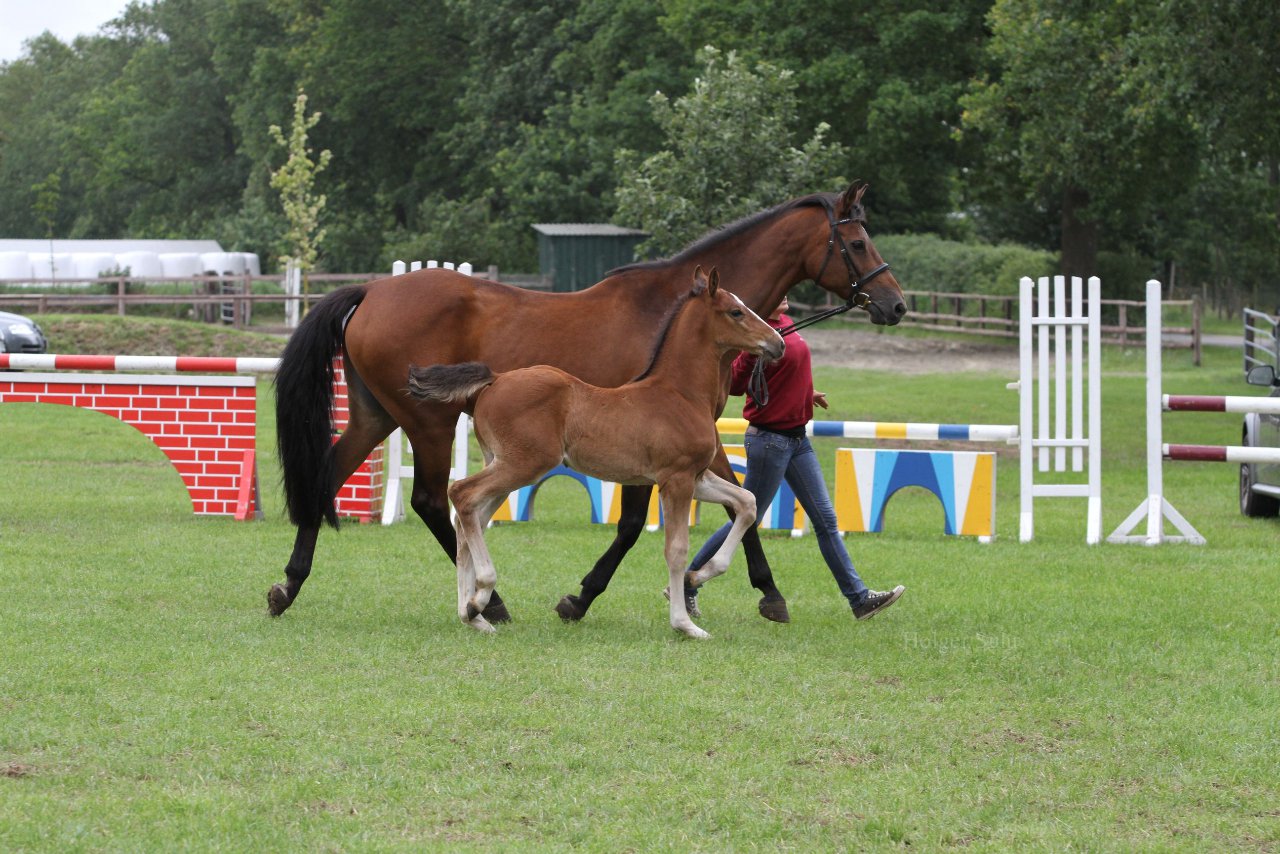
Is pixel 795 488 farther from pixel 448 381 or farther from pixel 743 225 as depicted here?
pixel 448 381

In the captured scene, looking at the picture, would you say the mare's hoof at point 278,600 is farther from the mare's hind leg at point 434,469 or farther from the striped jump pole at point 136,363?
the striped jump pole at point 136,363

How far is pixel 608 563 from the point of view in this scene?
8656 mm

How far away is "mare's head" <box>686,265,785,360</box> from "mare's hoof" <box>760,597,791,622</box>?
150 cm

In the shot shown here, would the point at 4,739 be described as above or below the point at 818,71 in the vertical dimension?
below

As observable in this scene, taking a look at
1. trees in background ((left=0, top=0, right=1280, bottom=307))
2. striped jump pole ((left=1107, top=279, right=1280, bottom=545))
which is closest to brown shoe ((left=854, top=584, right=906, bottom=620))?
striped jump pole ((left=1107, top=279, right=1280, bottom=545))

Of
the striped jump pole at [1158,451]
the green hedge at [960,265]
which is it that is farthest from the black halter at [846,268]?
the green hedge at [960,265]

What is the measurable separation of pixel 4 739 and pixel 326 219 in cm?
5949

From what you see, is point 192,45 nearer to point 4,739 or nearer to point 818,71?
point 818,71

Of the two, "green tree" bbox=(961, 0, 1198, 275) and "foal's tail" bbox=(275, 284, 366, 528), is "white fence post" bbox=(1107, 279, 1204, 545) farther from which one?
"green tree" bbox=(961, 0, 1198, 275)

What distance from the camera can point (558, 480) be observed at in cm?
1816

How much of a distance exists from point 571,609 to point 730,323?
1.80 m

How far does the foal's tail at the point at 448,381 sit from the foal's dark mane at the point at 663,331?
2.72 feet

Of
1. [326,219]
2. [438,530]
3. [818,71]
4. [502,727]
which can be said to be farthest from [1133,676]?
[326,219]

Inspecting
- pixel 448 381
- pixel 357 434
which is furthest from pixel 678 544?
pixel 357 434
